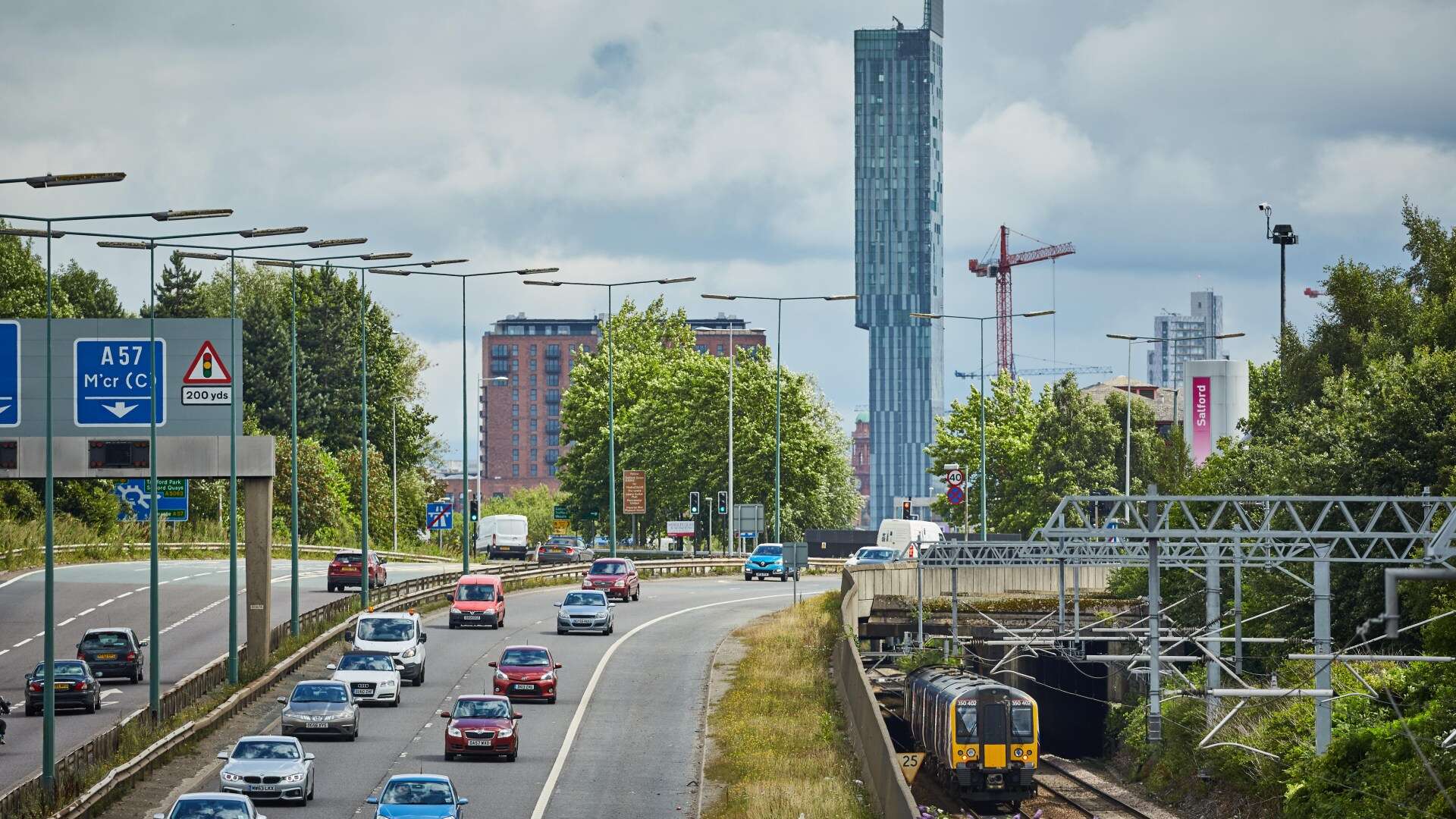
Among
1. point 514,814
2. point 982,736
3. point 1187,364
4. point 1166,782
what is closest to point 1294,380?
point 1187,364

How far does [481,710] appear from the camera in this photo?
4144cm

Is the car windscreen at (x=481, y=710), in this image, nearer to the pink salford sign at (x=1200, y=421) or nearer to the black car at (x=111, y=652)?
the black car at (x=111, y=652)

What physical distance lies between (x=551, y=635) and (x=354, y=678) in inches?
650

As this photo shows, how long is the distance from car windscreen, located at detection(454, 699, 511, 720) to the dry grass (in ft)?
15.9

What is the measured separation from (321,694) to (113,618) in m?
25.4

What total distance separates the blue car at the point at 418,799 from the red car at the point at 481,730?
876cm

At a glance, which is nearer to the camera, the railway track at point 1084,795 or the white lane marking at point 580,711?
the white lane marking at point 580,711

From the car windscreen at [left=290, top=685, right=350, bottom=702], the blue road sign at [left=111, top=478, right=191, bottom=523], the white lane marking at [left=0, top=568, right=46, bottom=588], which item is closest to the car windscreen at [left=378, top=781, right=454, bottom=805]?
the car windscreen at [left=290, top=685, right=350, bottom=702]

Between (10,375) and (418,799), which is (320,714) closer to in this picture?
Result: (418,799)

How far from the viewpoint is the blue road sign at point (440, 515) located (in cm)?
8375

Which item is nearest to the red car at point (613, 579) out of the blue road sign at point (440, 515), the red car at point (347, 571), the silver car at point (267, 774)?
the blue road sign at point (440, 515)

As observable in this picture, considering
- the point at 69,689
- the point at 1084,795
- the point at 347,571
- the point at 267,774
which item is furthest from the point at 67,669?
the point at 347,571

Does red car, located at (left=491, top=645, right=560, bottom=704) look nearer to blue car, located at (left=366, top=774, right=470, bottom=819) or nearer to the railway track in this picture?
the railway track

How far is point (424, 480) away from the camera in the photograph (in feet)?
476
